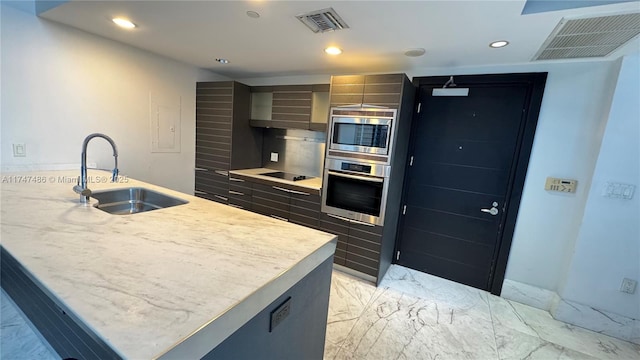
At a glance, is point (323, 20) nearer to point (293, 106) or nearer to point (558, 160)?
point (293, 106)

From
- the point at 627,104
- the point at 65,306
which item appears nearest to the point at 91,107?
the point at 65,306

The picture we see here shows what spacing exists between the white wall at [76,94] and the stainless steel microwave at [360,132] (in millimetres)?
2157

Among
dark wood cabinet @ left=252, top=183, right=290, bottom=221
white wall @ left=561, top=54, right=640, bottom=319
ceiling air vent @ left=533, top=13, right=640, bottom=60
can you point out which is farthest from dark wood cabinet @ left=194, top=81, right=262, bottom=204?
white wall @ left=561, top=54, right=640, bottom=319

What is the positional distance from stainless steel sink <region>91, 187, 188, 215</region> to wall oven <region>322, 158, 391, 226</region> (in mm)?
1439

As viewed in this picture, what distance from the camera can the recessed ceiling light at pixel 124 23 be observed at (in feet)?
6.79

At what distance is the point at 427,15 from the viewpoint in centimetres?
158

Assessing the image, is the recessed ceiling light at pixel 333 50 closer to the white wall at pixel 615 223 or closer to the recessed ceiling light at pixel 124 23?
the recessed ceiling light at pixel 124 23

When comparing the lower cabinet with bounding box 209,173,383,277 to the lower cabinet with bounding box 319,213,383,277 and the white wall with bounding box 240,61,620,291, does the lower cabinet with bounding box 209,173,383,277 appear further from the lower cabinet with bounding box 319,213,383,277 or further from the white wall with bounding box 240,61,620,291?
the white wall with bounding box 240,61,620,291

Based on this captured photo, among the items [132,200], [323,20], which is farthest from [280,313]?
[323,20]

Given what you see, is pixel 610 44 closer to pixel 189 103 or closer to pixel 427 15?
pixel 427 15

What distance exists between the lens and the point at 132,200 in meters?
1.95

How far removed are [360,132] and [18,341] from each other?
2814 millimetres

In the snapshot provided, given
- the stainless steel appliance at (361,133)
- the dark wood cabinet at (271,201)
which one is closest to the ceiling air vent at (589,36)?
the stainless steel appliance at (361,133)

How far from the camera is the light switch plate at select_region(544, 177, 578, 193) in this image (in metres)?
2.20
